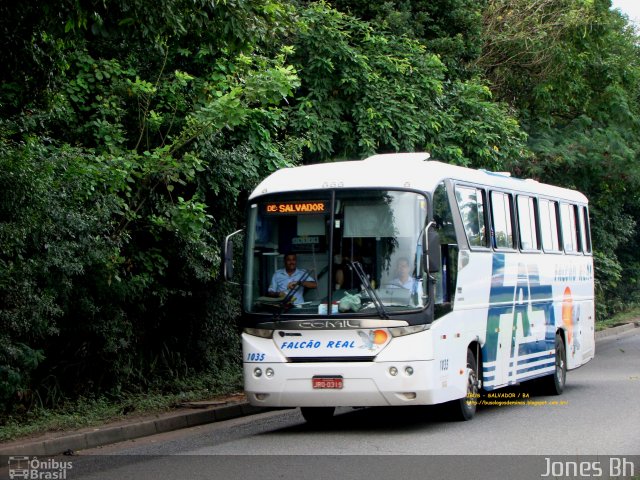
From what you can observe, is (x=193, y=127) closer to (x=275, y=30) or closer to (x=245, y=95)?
(x=245, y=95)

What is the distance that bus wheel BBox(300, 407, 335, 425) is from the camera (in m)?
13.1

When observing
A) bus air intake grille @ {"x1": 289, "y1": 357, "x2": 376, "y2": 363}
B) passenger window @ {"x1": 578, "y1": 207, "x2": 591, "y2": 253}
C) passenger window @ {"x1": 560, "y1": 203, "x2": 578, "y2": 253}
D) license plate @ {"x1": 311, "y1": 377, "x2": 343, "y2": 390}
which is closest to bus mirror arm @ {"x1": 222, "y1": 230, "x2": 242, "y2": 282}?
bus air intake grille @ {"x1": 289, "y1": 357, "x2": 376, "y2": 363}

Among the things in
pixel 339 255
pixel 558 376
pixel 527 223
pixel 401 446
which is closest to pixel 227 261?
pixel 339 255

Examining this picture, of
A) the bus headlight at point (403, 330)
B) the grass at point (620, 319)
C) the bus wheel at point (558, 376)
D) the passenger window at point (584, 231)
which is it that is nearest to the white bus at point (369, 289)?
the bus headlight at point (403, 330)

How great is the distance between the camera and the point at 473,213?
45.1ft

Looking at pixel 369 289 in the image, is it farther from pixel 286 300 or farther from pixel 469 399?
pixel 469 399

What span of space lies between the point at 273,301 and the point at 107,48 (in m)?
5.64

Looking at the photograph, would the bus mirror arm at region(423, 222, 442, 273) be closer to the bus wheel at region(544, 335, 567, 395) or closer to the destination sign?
the destination sign

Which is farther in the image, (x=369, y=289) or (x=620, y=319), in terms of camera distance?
(x=620, y=319)

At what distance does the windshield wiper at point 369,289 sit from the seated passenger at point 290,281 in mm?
530

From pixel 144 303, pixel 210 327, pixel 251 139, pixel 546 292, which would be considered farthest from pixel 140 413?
pixel 546 292

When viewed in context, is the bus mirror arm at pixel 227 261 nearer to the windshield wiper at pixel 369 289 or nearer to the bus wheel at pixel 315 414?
the windshield wiper at pixel 369 289

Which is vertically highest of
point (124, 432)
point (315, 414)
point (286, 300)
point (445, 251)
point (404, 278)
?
point (445, 251)

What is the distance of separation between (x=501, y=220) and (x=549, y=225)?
2438mm
